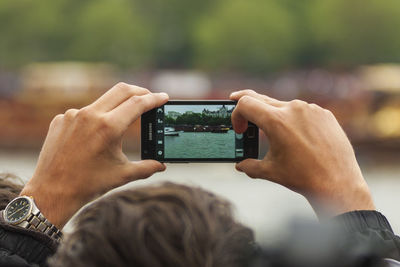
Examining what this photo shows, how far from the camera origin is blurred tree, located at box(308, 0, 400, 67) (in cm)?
Answer: 1697

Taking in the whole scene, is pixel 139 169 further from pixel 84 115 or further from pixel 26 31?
pixel 26 31

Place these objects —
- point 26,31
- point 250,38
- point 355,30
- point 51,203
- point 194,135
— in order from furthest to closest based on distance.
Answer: point 250,38 → point 26,31 → point 355,30 → point 194,135 → point 51,203

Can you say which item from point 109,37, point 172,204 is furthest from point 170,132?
point 109,37

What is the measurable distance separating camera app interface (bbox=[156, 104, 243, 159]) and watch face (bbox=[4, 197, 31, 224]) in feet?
1.25

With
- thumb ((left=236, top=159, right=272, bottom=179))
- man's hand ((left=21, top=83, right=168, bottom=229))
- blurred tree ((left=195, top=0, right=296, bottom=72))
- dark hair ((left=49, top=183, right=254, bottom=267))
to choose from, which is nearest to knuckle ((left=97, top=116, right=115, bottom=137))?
man's hand ((left=21, top=83, right=168, bottom=229))

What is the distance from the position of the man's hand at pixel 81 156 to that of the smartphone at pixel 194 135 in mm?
211

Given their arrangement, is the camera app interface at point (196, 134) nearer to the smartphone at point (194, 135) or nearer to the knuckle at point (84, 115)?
the smartphone at point (194, 135)

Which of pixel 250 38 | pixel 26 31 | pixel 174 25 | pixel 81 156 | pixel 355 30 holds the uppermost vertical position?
pixel 174 25

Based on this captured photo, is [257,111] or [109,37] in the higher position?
[109,37]

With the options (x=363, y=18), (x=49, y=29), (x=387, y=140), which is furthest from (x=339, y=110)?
(x=49, y=29)

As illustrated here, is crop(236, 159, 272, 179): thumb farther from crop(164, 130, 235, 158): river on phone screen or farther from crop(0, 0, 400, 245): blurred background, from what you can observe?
crop(0, 0, 400, 245): blurred background

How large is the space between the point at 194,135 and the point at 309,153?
345mm

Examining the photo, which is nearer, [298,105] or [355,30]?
[298,105]

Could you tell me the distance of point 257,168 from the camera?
3.61ft
